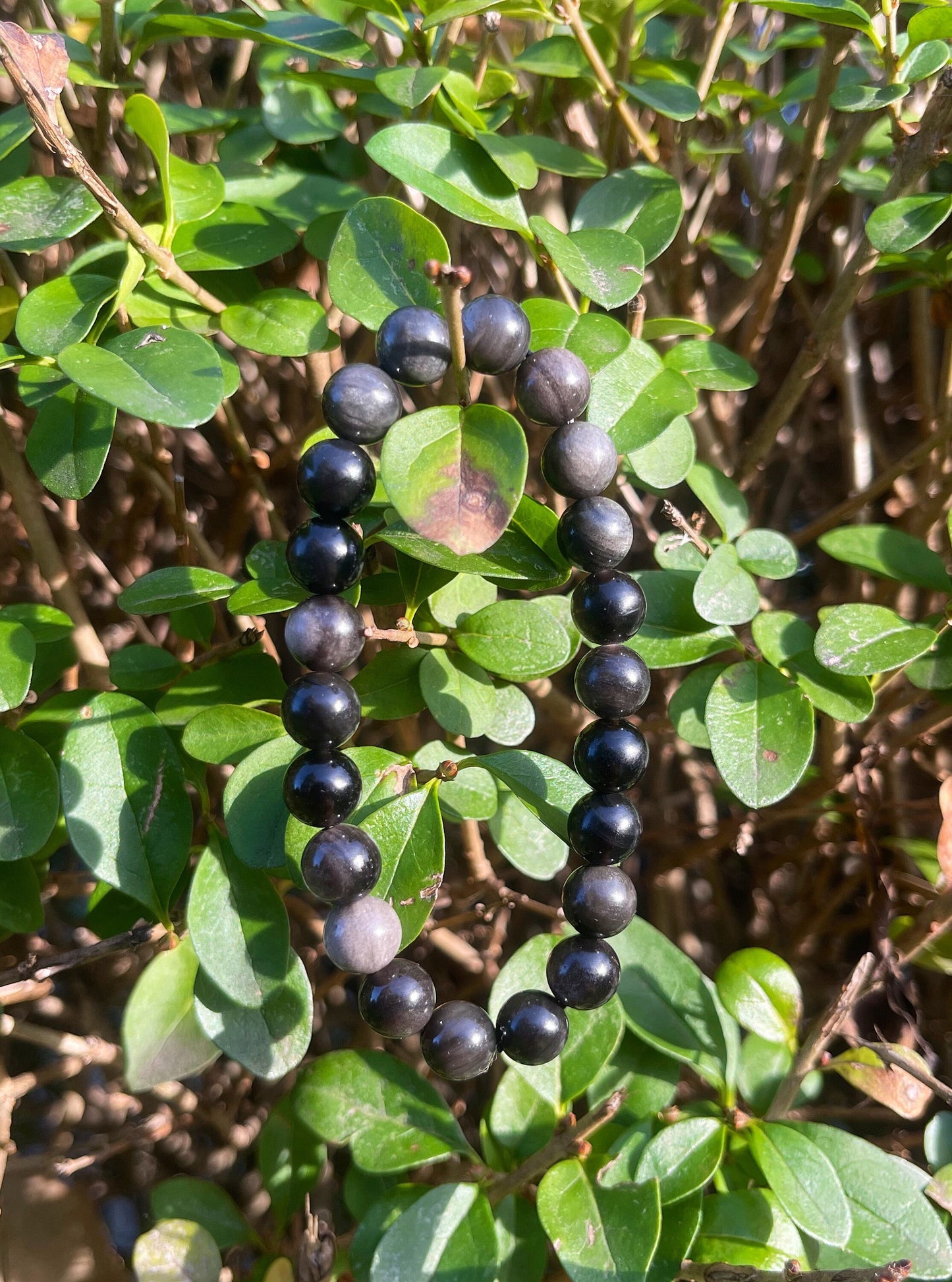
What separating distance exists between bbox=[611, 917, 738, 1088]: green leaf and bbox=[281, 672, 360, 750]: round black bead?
305 mm

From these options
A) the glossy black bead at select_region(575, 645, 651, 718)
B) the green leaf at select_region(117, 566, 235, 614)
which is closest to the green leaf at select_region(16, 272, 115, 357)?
the green leaf at select_region(117, 566, 235, 614)

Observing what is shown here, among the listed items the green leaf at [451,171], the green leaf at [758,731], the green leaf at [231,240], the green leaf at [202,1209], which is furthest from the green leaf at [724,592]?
the green leaf at [202,1209]

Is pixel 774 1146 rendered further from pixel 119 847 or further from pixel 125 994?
pixel 125 994

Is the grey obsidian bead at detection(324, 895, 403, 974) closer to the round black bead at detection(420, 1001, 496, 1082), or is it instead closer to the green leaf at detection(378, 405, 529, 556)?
the round black bead at detection(420, 1001, 496, 1082)

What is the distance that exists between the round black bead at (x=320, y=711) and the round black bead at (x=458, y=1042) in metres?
0.17

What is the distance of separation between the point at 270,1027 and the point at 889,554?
56 centimetres

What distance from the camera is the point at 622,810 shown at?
1.84ft

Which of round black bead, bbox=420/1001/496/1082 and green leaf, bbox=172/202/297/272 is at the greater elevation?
green leaf, bbox=172/202/297/272

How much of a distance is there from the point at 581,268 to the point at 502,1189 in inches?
23.7

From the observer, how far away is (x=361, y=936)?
52cm

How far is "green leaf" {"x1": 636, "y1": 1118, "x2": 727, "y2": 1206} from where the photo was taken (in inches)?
24.9

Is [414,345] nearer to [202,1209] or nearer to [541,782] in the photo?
[541,782]

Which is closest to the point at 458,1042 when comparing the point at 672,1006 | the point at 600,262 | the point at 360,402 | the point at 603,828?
the point at 603,828

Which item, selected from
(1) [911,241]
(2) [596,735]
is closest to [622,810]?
(2) [596,735]
